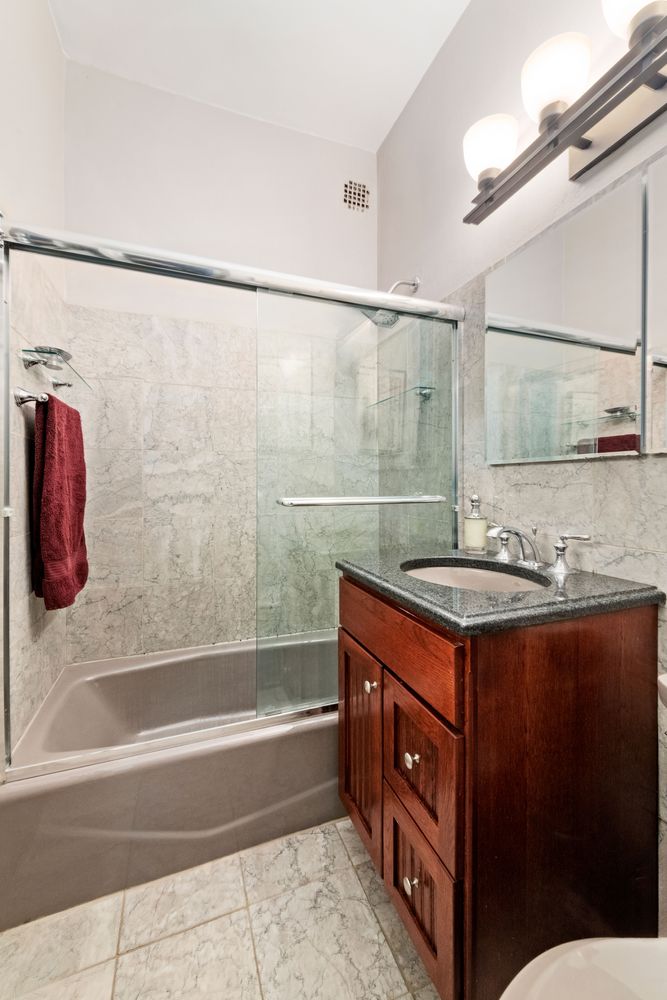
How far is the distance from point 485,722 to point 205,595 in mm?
1517

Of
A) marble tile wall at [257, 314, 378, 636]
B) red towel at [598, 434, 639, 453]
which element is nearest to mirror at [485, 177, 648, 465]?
red towel at [598, 434, 639, 453]

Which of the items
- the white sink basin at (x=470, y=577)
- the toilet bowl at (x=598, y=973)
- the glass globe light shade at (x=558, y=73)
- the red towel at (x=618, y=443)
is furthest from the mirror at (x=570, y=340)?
the toilet bowl at (x=598, y=973)

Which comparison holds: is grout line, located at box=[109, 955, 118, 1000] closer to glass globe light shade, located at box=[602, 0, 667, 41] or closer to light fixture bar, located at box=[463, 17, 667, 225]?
light fixture bar, located at box=[463, 17, 667, 225]

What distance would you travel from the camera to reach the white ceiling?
152 centimetres

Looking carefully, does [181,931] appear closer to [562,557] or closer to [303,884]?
[303,884]

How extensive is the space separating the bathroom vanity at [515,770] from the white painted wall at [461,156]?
109cm

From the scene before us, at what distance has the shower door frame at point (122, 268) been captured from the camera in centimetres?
111

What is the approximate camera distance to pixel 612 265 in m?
1.01

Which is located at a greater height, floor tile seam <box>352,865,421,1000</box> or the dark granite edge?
the dark granite edge

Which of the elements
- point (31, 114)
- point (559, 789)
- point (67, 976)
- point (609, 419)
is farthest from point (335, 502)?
point (31, 114)

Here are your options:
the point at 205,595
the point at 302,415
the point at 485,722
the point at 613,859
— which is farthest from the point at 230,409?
the point at 613,859

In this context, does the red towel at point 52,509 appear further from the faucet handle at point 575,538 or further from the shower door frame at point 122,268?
the faucet handle at point 575,538

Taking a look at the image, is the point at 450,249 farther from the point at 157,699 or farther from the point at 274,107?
the point at 157,699

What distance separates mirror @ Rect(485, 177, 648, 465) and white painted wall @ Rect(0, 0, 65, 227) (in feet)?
4.80
